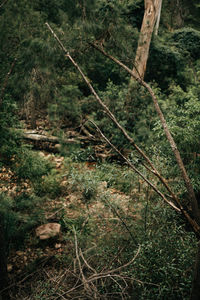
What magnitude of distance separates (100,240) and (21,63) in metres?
2.83

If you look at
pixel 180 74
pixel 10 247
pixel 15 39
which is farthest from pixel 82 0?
pixel 180 74

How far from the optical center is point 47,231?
3.96m

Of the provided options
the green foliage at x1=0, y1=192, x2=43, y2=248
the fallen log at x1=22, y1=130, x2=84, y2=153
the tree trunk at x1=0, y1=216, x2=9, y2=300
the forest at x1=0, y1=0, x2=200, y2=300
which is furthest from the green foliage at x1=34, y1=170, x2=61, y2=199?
the tree trunk at x1=0, y1=216, x2=9, y2=300

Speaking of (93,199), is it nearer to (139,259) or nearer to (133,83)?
(139,259)

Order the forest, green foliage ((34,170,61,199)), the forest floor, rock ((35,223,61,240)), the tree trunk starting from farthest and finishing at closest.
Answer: green foliage ((34,170,61,199)) < rock ((35,223,61,240)) < the tree trunk < the forest floor < the forest

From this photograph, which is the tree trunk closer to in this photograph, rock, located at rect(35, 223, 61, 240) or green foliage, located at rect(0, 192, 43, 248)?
green foliage, located at rect(0, 192, 43, 248)

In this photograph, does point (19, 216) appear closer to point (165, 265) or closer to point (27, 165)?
point (27, 165)

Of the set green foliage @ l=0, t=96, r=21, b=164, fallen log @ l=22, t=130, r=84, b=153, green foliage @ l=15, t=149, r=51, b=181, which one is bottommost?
fallen log @ l=22, t=130, r=84, b=153

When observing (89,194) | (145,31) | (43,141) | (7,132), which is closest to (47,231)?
(89,194)

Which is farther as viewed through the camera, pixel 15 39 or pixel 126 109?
pixel 126 109

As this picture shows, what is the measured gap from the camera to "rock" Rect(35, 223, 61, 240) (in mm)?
3886

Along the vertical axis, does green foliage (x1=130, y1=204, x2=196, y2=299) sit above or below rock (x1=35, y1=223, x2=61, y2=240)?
above

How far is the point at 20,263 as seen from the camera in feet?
12.0

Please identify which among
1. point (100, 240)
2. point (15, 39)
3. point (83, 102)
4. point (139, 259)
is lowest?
point (100, 240)
